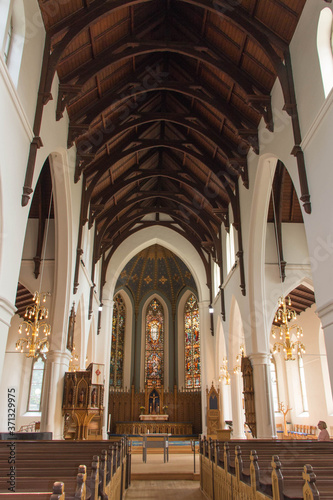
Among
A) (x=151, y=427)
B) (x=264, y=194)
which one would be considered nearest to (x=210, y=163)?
(x=264, y=194)

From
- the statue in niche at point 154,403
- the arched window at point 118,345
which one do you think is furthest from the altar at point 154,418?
the arched window at point 118,345

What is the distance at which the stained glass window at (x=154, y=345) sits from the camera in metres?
24.0

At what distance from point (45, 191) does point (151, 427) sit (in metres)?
13.4

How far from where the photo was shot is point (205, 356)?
19922mm

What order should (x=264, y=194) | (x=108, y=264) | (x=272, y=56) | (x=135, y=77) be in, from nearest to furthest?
(x=272, y=56) → (x=264, y=194) → (x=135, y=77) → (x=108, y=264)

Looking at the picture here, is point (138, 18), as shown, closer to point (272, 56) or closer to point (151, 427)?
point (272, 56)

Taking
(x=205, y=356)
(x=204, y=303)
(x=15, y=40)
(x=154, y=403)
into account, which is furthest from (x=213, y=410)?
(x=15, y=40)

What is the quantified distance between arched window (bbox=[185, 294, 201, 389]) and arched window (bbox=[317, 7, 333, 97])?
60.5ft

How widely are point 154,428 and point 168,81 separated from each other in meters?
16.2

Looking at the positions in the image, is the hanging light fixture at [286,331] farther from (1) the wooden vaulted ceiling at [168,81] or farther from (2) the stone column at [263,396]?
(1) the wooden vaulted ceiling at [168,81]

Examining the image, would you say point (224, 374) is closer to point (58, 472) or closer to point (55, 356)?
point (55, 356)

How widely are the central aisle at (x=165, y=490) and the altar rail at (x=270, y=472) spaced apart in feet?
1.25

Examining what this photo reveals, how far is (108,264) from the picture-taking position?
20.7 m

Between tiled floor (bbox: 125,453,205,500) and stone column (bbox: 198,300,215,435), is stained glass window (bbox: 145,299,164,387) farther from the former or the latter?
tiled floor (bbox: 125,453,205,500)
